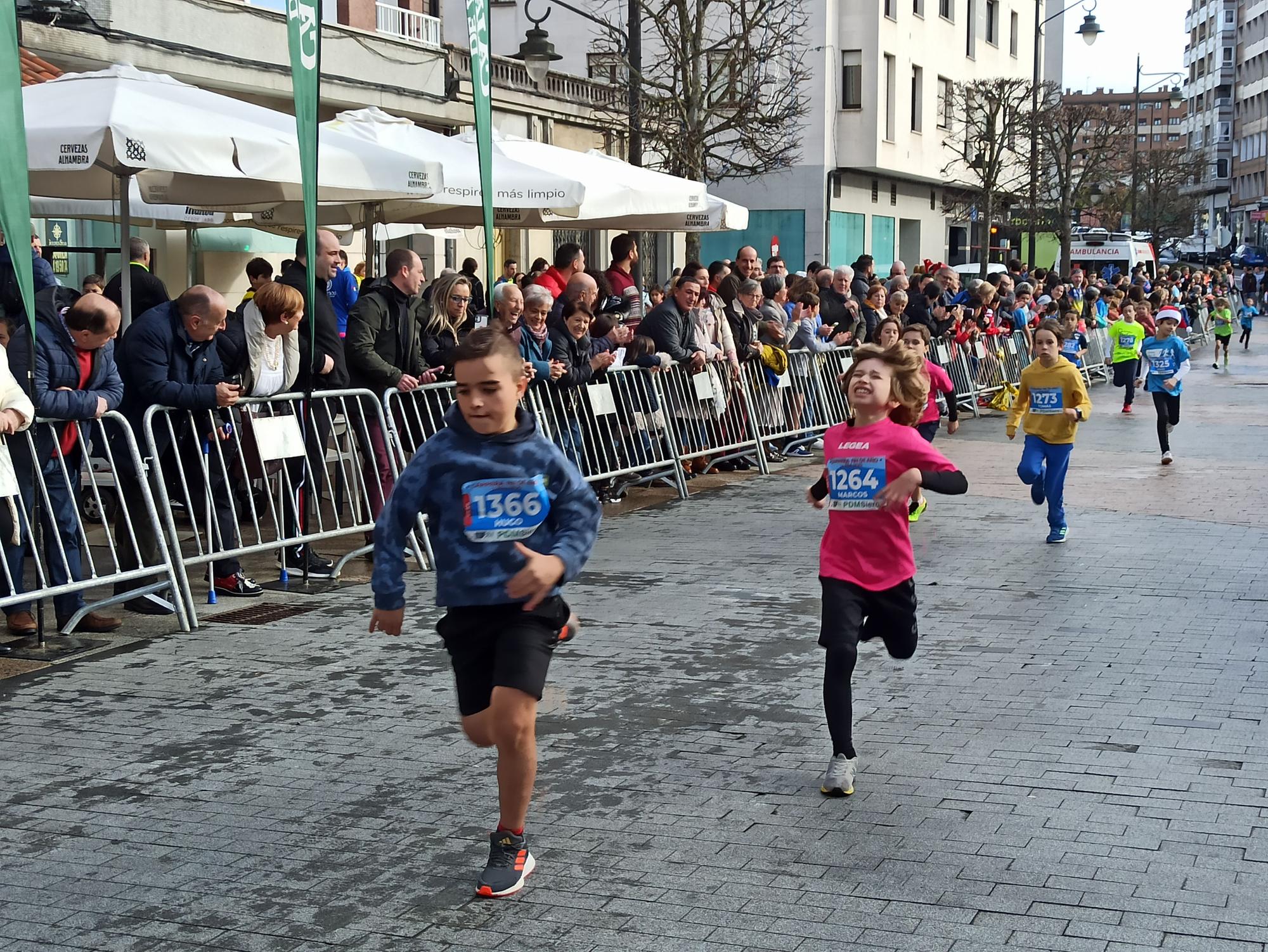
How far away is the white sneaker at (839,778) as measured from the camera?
5.50 metres

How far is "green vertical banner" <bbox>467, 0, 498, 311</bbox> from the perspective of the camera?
35.7 ft

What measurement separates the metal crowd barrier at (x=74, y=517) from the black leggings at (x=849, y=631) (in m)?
3.90

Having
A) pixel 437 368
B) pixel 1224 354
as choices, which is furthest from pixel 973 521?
pixel 1224 354

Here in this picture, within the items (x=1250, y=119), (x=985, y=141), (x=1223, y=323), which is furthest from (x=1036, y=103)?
(x=1250, y=119)

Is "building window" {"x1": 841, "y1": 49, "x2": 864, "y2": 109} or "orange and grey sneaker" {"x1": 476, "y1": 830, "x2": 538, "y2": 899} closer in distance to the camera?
"orange and grey sneaker" {"x1": 476, "y1": 830, "x2": 538, "y2": 899}

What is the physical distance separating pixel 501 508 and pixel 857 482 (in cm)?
171

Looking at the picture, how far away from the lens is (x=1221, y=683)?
6.99 meters

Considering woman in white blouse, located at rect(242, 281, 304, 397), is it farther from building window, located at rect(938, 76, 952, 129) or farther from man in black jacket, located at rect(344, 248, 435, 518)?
building window, located at rect(938, 76, 952, 129)

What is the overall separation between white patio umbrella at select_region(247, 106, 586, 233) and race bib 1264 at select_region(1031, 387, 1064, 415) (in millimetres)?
4061

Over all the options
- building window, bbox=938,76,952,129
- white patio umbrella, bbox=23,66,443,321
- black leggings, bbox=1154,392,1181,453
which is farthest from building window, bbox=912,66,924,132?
white patio umbrella, bbox=23,66,443,321

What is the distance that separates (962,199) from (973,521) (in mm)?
40273

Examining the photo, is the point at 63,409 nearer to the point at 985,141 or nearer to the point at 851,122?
the point at 851,122

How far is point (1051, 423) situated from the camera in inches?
441

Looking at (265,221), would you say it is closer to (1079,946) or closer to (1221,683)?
(1221,683)
